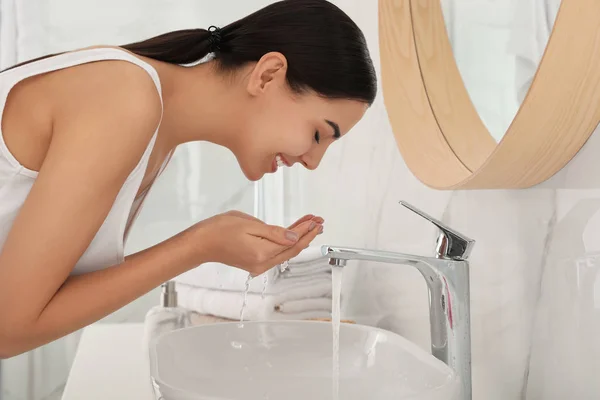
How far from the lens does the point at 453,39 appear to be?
3.17 ft

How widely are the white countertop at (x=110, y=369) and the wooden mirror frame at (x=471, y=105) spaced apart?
0.58m

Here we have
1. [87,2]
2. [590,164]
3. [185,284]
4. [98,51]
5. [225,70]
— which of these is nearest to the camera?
[590,164]

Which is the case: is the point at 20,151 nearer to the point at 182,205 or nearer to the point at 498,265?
the point at 498,265

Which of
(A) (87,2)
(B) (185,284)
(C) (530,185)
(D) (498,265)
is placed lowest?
(B) (185,284)

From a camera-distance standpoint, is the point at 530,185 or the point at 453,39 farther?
the point at 453,39

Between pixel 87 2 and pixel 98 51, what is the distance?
1.30 m

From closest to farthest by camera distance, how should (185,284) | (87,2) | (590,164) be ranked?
(590,164) → (185,284) → (87,2)

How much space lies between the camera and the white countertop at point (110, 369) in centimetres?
98

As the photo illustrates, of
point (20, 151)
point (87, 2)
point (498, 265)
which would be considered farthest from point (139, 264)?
point (87, 2)

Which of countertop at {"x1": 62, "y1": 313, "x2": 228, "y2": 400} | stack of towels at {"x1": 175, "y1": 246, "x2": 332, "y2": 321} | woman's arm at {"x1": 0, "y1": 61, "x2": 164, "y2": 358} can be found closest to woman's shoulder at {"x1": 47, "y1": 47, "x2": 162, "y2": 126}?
woman's arm at {"x1": 0, "y1": 61, "x2": 164, "y2": 358}

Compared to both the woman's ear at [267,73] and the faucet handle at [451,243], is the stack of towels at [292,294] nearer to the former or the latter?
the woman's ear at [267,73]

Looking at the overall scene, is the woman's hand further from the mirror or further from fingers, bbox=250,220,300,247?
the mirror

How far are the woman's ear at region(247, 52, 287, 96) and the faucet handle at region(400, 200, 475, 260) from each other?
31 cm

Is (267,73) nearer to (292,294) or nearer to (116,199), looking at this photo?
(116,199)
